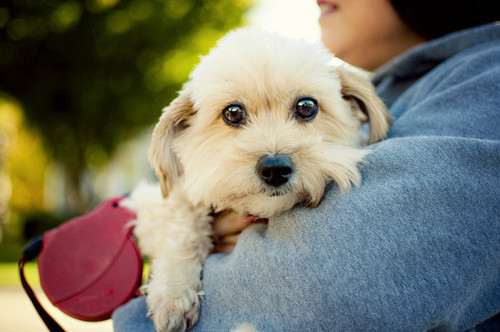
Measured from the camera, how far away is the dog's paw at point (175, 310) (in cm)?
188

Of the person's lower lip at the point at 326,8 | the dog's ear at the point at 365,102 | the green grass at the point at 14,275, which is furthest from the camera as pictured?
the green grass at the point at 14,275

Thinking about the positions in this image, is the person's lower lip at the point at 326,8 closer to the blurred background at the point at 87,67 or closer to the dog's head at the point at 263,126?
the dog's head at the point at 263,126

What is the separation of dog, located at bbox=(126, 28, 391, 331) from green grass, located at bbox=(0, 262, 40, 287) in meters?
7.45

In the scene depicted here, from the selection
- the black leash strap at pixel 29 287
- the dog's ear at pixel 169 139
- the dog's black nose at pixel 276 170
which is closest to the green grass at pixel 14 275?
the black leash strap at pixel 29 287

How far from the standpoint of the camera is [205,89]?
2240mm

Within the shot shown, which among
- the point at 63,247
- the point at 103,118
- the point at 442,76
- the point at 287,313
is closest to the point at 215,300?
the point at 287,313

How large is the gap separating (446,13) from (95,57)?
13177 millimetres

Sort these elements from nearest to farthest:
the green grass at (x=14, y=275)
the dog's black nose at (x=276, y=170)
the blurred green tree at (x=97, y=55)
Answer: the dog's black nose at (x=276, y=170), the green grass at (x=14, y=275), the blurred green tree at (x=97, y=55)

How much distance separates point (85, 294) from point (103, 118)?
14463 mm

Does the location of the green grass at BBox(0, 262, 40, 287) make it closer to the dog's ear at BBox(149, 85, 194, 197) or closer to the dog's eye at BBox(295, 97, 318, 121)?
the dog's ear at BBox(149, 85, 194, 197)

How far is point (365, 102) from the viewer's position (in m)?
2.27

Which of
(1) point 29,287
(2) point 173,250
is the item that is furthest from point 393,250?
(1) point 29,287

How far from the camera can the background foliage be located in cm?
1316

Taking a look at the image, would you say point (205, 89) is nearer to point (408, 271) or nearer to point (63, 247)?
point (63, 247)
